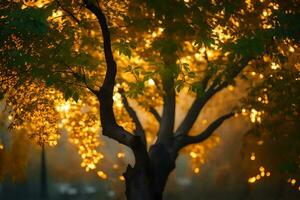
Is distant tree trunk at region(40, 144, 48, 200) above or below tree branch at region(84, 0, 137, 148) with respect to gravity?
below

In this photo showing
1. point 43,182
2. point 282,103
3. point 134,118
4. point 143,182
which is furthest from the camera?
point 43,182

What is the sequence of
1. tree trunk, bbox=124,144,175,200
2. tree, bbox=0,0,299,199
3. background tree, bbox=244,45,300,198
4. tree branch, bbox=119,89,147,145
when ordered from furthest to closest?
tree branch, bbox=119,89,147,145 < background tree, bbox=244,45,300,198 < tree trunk, bbox=124,144,175,200 < tree, bbox=0,0,299,199

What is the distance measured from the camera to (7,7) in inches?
520

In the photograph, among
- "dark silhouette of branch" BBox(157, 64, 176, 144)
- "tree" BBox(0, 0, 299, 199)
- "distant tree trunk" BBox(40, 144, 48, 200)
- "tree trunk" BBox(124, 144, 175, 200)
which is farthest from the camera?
"distant tree trunk" BBox(40, 144, 48, 200)

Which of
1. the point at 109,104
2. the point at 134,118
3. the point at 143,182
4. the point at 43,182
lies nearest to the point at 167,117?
the point at 134,118

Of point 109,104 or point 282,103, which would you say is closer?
point 109,104

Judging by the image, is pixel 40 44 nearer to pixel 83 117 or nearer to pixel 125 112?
pixel 83 117

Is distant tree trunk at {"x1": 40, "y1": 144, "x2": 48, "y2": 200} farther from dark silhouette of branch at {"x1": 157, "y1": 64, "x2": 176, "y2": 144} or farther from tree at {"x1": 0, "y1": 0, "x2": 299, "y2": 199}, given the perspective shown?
tree at {"x1": 0, "y1": 0, "x2": 299, "y2": 199}

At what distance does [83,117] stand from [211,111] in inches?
624

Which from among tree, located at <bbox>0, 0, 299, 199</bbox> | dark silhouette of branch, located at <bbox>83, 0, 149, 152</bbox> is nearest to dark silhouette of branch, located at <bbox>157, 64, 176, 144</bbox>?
tree, located at <bbox>0, 0, 299, 199</bbox>

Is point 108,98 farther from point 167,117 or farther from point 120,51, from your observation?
point 167,117

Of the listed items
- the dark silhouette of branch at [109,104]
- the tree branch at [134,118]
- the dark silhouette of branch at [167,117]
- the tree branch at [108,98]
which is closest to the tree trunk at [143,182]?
the dark silhouette of branch at [109,104]

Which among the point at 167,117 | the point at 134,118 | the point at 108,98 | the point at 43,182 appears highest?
the point at 108,98

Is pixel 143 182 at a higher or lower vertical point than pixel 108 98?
lower
